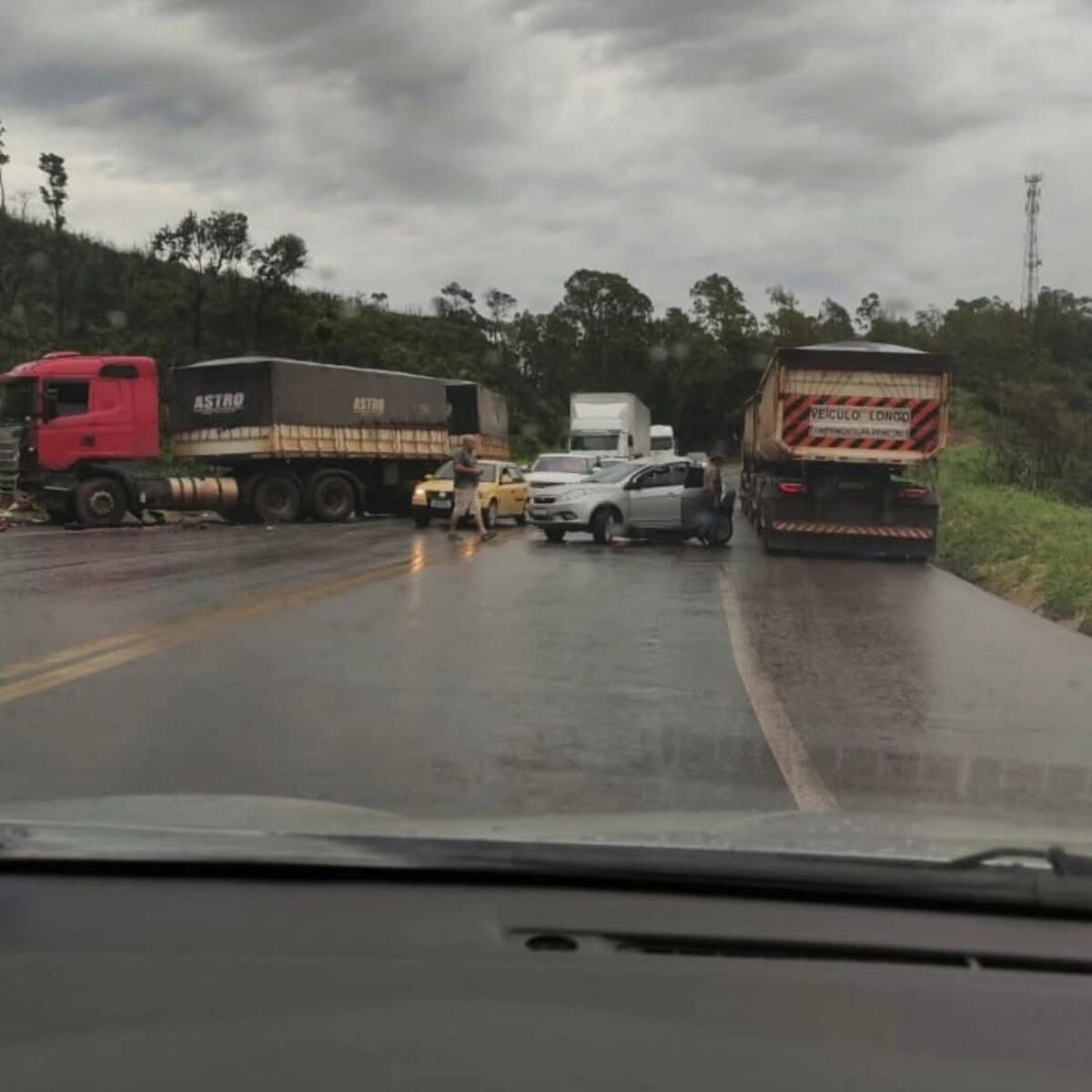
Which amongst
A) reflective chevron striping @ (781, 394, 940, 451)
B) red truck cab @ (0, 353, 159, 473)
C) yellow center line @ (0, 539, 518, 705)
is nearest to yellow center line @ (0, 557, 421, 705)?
yellow center line @ (0, 539, 518, 705)

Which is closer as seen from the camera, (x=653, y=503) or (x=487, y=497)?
(x=653, y=503)

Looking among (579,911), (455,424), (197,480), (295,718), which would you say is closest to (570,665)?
(295,718)

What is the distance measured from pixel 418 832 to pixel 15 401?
24486 mm

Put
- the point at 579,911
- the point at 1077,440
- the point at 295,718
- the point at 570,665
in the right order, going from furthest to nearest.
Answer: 1. the point at 1077,440
2. the point at 570,665
3. the point at 295,718
4. the point at 579,911

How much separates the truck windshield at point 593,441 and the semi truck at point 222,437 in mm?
7438

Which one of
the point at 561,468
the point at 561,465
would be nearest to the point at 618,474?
the point at 561,468

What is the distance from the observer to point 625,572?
17.0 meters

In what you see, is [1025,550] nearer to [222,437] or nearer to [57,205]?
[222,437]

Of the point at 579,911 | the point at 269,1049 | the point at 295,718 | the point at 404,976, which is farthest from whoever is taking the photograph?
the point at 295,718

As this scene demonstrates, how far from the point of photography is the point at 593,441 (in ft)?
133

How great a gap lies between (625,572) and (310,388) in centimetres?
1388

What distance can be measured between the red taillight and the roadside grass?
7.93 feet

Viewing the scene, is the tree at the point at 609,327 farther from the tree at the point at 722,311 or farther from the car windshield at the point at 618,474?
the car windshield at the point at 618,474

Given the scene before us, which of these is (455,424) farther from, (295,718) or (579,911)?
(579,911)
